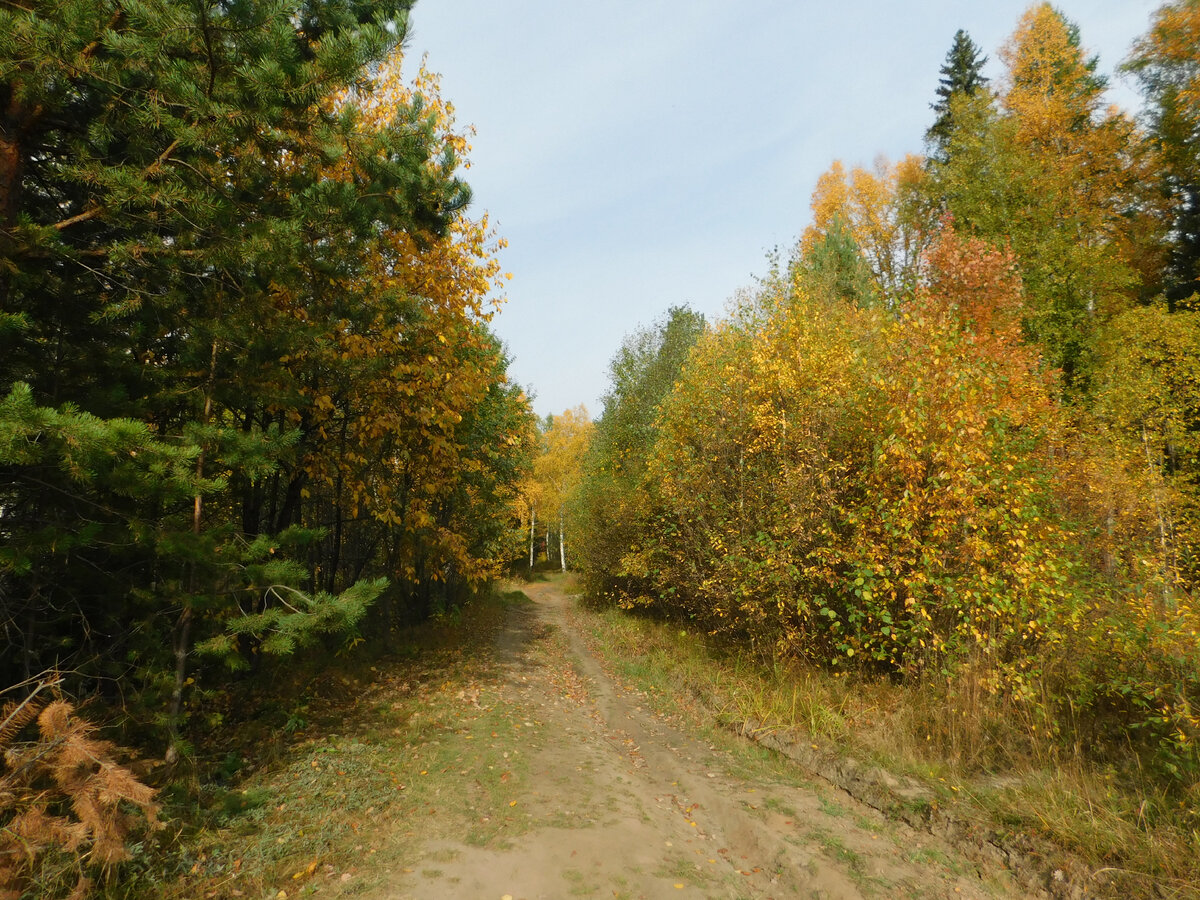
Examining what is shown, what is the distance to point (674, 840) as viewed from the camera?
5.06 metres

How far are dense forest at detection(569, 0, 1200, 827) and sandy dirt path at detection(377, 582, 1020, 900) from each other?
1848mm

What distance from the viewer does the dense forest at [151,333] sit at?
362 centimetres

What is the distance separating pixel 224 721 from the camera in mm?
6582

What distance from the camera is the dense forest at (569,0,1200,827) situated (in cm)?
601

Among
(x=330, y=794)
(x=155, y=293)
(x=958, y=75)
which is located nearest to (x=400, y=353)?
(x=155, y=293)

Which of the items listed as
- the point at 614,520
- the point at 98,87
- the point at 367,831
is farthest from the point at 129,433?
the point at 614,520

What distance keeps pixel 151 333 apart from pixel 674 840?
662 centimetres

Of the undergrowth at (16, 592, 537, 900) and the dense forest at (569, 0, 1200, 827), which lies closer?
the undergrowth at (16, 592, 537, 900)

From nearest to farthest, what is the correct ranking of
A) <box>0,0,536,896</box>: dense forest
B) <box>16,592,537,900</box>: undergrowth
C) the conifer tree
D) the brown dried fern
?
the brown dried fern, <box>0,0,536,896</box>: dense forest, <box>16,592,537,900</box>: undergrowth, the conifer tree

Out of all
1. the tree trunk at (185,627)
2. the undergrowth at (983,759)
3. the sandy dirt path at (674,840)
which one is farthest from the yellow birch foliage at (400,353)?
the undergrowth at (983,759)

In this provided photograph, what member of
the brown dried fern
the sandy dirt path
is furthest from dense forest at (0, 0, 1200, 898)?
the sandy dirt path

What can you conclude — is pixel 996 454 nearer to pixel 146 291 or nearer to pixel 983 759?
pixel 983 759

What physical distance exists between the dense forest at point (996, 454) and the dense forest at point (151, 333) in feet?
20.4

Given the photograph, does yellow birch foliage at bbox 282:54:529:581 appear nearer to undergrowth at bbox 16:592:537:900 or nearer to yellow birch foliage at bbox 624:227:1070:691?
undergrowth at bbox 16:592:537:900
